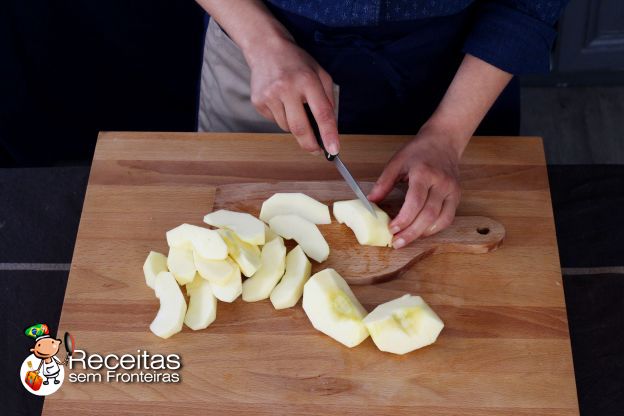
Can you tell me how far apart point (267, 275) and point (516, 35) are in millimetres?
661

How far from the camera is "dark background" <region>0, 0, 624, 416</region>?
149cm

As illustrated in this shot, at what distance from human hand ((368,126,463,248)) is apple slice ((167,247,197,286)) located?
14.5 inches

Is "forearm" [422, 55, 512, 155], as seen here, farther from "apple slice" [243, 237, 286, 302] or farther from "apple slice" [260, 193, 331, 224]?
"apple slice" [243, 237, 286, 302]

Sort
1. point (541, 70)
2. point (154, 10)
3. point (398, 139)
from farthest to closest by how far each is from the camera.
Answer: point (154, 10)
point (398, 139)
point (541, 70)

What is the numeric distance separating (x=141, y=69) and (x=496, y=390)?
5.40 ft

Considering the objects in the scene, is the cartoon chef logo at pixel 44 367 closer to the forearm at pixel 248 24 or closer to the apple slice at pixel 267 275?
the apple slice at pixel 267 275

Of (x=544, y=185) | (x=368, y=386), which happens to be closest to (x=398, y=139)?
(x=544, y=185)

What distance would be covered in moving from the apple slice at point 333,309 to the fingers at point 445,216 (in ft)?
0.67

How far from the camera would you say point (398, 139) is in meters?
1.58

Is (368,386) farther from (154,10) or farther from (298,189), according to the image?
(154,10)

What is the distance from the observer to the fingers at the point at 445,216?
4.51 ft

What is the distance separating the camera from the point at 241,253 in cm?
129

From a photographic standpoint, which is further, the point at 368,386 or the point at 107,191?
the point at 107,191

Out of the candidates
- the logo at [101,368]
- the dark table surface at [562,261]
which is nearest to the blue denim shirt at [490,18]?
the dark table surface at [562,261]
